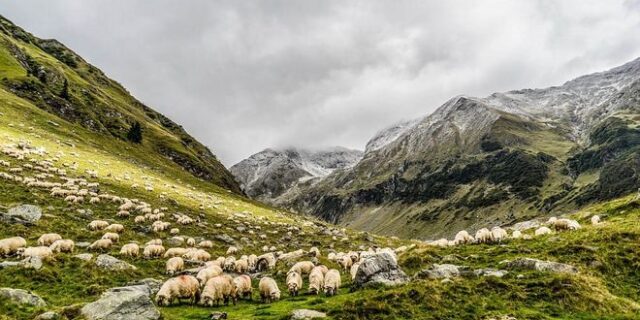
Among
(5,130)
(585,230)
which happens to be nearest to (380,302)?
(585,230)

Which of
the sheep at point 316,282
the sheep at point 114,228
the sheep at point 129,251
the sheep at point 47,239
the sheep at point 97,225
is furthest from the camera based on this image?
the sheep at point 97,225

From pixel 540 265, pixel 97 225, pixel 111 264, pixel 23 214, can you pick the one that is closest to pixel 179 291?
pixel 111 264

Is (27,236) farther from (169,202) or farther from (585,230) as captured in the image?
(585,230)

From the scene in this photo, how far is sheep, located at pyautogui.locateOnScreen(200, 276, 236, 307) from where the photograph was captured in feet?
78.3

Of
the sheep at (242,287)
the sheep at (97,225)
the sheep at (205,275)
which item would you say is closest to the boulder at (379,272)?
the sheep at (242,287)

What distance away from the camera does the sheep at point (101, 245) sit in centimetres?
3475

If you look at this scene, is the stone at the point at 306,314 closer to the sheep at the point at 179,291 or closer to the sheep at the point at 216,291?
the sheep at the point at 216,291

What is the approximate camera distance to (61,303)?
22.0 meters

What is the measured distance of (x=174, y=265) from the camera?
32031mm

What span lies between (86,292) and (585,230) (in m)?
31.3

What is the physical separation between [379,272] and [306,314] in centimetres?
645

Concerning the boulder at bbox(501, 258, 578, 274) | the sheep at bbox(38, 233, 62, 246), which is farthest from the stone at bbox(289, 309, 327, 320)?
the sheep at bbox(38, 233, 62, 246)

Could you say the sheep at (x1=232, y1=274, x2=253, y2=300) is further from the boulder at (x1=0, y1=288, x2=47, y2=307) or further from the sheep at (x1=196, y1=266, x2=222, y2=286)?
the boulder at (x1=0, y1=288, x2=47, y2=307)

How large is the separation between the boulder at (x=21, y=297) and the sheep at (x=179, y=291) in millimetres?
5396
